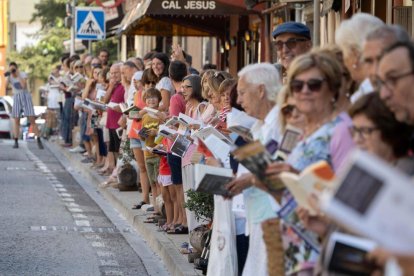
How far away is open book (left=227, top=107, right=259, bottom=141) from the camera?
9.05m

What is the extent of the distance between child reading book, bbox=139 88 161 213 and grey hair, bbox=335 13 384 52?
8.64 meters

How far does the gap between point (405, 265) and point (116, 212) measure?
14705 mm

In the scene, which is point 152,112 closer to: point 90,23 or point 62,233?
point 62,233

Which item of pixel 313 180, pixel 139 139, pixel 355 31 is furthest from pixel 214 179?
pixel 139 139

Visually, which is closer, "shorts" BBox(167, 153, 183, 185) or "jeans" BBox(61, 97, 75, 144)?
"shorts" BBox(167, 153, 183, 185)

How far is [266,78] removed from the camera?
27.5 feet

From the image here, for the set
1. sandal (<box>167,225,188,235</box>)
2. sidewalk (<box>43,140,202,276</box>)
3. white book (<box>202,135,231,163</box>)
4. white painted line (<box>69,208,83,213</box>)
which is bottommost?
white painted line (<box>69,208,83,213</box>)

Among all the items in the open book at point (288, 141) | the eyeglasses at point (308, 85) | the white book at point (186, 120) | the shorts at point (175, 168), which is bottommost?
the shorts at point (175, 168)

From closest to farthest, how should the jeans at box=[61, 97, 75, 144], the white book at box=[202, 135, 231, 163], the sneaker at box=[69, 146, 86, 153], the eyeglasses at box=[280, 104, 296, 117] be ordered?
the eyeglasses at box=[280, 104, 296, 117] → the white book at box=[202, 135, 231, 163] → the sneaker at box=[69, 146, 86, 153] → the jeans at box=[61, 97, 75, 144]

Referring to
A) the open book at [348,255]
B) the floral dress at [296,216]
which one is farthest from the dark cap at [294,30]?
the open book at [348,255]

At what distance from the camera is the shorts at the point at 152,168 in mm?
16047

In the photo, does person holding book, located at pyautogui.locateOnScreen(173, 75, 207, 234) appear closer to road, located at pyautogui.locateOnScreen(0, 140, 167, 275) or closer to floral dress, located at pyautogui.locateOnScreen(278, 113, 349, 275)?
road, located at pyautogui.locateOnScreen(0, 140, 167, 275)

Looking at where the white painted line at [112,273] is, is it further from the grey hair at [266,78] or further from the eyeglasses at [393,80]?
the eyeglasses at [393,80]

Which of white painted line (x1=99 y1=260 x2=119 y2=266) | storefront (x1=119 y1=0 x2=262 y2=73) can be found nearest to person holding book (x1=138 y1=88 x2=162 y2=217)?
white painted line (x1=99 y1=260 x2=119 y2=266)
